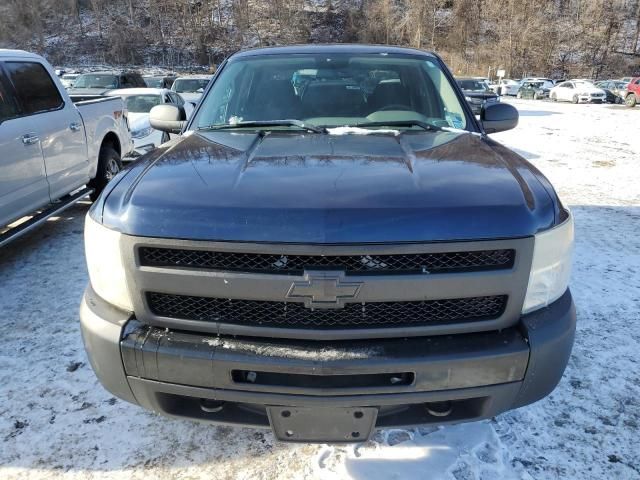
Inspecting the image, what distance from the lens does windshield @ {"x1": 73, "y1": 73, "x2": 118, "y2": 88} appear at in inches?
559

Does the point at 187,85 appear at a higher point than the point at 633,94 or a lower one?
higher

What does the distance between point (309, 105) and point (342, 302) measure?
1778mm

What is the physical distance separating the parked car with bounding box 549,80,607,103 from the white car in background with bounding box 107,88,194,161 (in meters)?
27.4

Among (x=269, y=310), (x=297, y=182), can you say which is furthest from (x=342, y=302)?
(x=297, y=182)

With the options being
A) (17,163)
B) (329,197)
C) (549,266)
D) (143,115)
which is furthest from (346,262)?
(143,115)

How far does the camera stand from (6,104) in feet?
15.0

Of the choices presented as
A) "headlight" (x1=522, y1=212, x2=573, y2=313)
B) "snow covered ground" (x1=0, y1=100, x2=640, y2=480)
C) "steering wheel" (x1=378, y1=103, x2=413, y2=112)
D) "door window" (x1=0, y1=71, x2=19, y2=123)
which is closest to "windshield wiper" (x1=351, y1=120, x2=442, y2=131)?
"steering wheel" (x1=378, y1=103, x2=413, y2=112)

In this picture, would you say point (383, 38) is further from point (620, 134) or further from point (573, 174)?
point (573, 174)

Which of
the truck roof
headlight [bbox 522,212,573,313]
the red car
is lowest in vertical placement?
the red car

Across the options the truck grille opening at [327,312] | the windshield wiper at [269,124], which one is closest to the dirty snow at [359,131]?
the windshield wiper at [269,124]

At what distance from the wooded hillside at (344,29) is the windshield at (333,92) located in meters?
53.2

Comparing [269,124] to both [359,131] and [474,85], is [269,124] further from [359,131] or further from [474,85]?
[474,85]

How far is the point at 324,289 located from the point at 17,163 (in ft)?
13.0

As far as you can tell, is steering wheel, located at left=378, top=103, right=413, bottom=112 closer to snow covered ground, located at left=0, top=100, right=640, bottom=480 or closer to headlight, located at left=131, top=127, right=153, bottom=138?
snow covered ground, located at left=0, top=100, right=640, bottom=480
